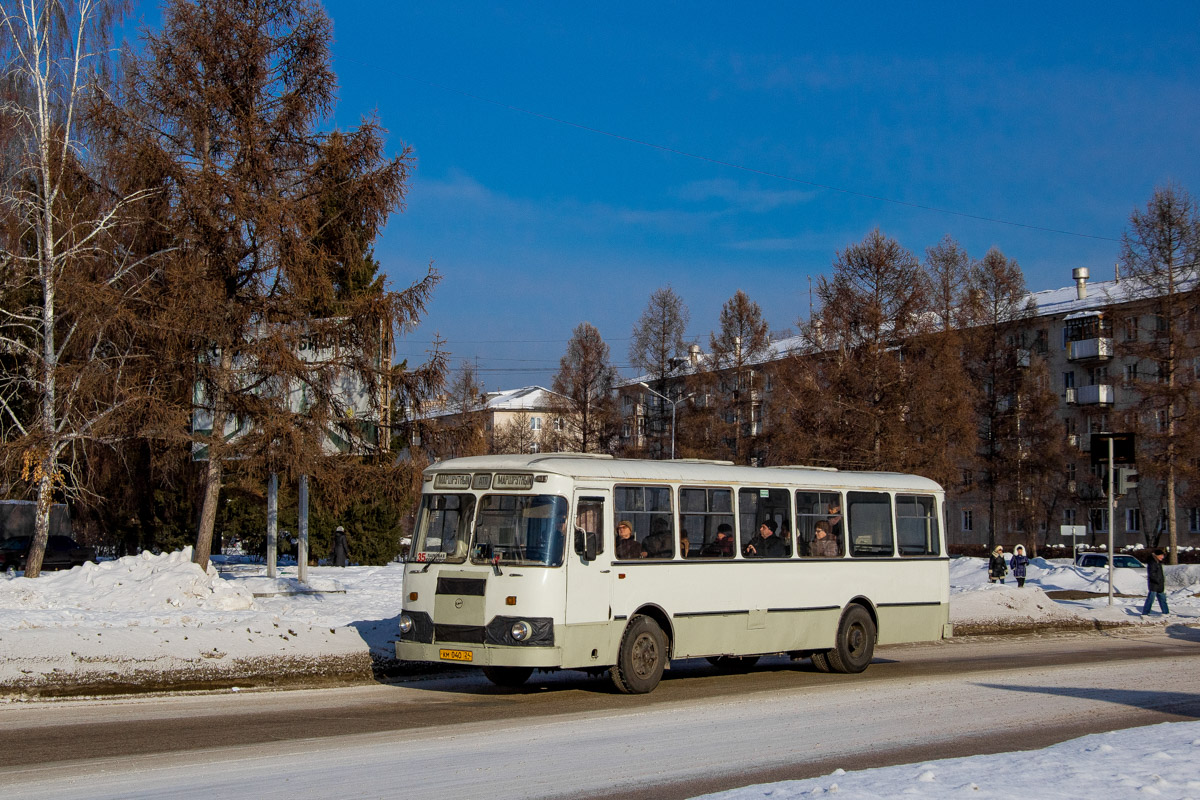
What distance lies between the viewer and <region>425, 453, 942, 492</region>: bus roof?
13.8 m

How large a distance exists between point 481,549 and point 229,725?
3463 mm

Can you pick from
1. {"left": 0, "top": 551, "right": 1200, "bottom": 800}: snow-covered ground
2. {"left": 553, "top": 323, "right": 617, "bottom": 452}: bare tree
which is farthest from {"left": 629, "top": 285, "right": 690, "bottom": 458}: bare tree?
{"left": 0, "top": 551, "right": 1200, "bottom": 800}: snow-covered ground

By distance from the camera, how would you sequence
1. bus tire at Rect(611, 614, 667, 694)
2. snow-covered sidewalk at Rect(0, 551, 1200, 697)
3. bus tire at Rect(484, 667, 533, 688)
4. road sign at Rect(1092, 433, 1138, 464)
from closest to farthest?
bus tire at Rect(611, 614, 667, 694) < snow-covered sidewalk at Rect(0, 551, 1200, 697) < bus tire at Rect(484, 667, 533, 688) < road sign at Rect(1092, 433, 1138, 464)

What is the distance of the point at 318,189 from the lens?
75.2 feet

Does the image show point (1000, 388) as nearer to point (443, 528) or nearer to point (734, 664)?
point (734, 664)

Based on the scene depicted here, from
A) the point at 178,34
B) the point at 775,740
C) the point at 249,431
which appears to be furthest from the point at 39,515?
the point at 775,740

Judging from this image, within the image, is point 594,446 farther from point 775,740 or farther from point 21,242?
point 775,740

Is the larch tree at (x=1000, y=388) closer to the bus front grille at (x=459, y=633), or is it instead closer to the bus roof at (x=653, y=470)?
the bus roof at (x=653, y=470)

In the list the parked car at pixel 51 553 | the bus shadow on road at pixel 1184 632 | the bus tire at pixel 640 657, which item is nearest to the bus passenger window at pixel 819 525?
the bus tire at pixel 640 657

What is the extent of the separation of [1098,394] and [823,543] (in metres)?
63.6

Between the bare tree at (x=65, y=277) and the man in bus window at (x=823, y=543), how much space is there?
12.0 m

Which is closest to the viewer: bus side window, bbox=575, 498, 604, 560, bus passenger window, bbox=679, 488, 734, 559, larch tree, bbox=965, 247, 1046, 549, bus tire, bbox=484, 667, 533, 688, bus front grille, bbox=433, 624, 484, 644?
bus front grille, bbox=433, 624, 484, 644

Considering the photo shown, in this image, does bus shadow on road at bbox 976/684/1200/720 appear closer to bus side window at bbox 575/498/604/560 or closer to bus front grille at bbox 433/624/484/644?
bus side window at bbox 575/498/604/560

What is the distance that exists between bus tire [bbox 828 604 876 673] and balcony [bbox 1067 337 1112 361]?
6064cm
